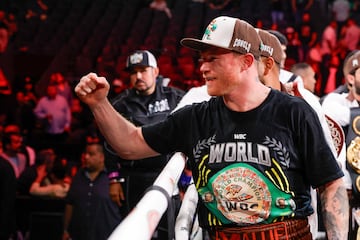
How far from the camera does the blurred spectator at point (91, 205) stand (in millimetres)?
6359

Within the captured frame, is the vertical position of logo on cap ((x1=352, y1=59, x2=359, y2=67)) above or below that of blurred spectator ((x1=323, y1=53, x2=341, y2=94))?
above

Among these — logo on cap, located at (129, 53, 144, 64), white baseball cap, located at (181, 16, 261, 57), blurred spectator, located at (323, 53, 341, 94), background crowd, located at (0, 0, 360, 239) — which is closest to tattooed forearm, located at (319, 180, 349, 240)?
white baseball cap, located at (181, 16, 261, 57)

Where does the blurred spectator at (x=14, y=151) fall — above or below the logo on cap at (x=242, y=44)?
below

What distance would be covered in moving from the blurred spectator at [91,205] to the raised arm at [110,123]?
12.0 feet

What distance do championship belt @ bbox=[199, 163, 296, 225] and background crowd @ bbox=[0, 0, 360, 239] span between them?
10.6 feet

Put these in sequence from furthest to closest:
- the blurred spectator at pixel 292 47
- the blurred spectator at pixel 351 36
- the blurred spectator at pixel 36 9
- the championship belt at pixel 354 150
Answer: the blurred spectator at pixel 36 9, the blurred spectator at pixel 351 36, the blurred spectator at pixel 292 47, the championship belt at pixel 354 150

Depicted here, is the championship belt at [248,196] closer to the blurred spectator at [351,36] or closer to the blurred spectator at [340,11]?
the blurred spectator at [351,36]

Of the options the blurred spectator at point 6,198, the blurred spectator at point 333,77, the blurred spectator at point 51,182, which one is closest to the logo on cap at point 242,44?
the blurred spectator at point 6,198

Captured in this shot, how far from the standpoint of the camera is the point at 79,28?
1406 centimetres

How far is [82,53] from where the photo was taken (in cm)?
1248

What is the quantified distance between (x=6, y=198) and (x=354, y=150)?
Answer: 358 cm

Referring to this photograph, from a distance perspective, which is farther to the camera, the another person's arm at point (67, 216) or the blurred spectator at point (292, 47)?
the blurred spectator at point (292, 47)

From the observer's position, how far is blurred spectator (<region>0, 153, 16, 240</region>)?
21.7ft

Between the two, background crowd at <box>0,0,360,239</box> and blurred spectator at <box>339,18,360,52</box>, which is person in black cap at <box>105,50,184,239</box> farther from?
blurred spectator at <box>339,18,360,52</box>
